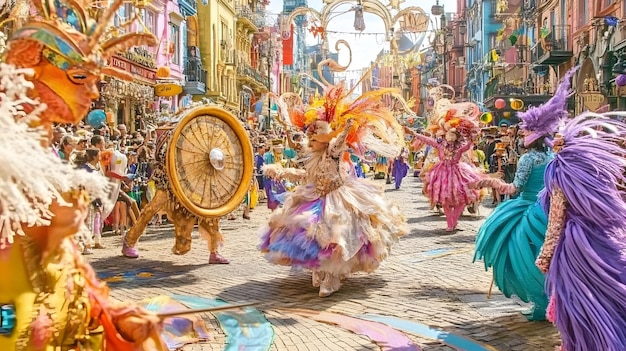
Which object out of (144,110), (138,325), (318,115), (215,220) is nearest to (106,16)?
(138,325)

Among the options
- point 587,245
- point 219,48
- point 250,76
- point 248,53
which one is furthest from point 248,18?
point 587,245

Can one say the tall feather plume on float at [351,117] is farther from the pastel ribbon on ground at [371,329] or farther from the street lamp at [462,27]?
the street lamp at [462,27]

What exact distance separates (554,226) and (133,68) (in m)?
17.8

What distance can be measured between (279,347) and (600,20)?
2255cm

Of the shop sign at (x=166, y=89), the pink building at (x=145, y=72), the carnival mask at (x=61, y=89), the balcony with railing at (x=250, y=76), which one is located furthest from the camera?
the balcony with railing at (x=250, y=76)

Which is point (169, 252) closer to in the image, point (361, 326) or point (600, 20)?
point (361, 326)

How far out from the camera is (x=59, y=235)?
2.64 meters

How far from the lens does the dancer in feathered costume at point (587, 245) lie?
4215 millimetres

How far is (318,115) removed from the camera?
24.6ft

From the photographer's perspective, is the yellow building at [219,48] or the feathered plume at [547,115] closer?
the feathered plume at [547,115]

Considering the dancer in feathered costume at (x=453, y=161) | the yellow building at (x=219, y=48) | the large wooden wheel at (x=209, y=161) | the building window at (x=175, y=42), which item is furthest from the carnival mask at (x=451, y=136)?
the yellow building at (x=219, y=48)

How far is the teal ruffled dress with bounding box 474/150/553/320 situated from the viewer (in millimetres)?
5531

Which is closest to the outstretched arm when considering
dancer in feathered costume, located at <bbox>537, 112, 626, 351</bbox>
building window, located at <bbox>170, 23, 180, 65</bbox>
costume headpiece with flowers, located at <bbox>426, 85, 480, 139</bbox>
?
dancer in feathered costume, located at <bbox>537, 112, 626, 351</bbox>

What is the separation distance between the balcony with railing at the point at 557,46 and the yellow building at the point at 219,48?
45.5ft
